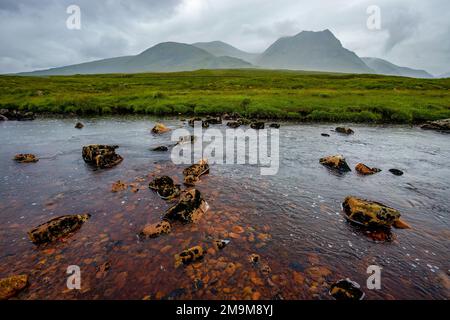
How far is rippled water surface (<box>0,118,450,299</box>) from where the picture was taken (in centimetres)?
708

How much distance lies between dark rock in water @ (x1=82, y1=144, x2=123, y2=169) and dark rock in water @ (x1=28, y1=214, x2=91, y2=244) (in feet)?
24.4

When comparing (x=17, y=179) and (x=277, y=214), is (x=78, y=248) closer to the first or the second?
(x=277, y=214)

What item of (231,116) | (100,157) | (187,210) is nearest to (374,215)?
(187,210)

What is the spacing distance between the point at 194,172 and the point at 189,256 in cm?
762

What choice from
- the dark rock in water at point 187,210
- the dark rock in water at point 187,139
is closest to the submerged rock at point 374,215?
the dark rock in water at point 187,210

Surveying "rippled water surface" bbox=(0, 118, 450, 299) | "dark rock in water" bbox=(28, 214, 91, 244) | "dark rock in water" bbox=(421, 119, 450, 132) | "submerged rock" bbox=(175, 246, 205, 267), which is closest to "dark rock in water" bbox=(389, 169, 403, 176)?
"rippled water surface" bbox=(0, 118, 450, 299)

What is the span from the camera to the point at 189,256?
7.97 m

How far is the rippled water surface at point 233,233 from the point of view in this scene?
23.2 feet

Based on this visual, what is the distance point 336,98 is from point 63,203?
164 feet

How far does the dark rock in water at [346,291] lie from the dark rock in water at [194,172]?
892 cm

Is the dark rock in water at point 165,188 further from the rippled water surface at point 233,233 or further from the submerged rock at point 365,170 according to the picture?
the submerged rock at point 365,170

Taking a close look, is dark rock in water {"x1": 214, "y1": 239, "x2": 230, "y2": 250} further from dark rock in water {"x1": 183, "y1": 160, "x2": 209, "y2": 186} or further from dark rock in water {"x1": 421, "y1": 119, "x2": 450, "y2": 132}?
dark rock in water {"x1": 421, "y1": 119, "x2": 450, "y2": 132}

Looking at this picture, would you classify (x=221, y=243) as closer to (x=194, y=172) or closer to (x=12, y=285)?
(x=12, y=285)

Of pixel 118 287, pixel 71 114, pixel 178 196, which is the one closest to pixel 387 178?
pixel 178 196
